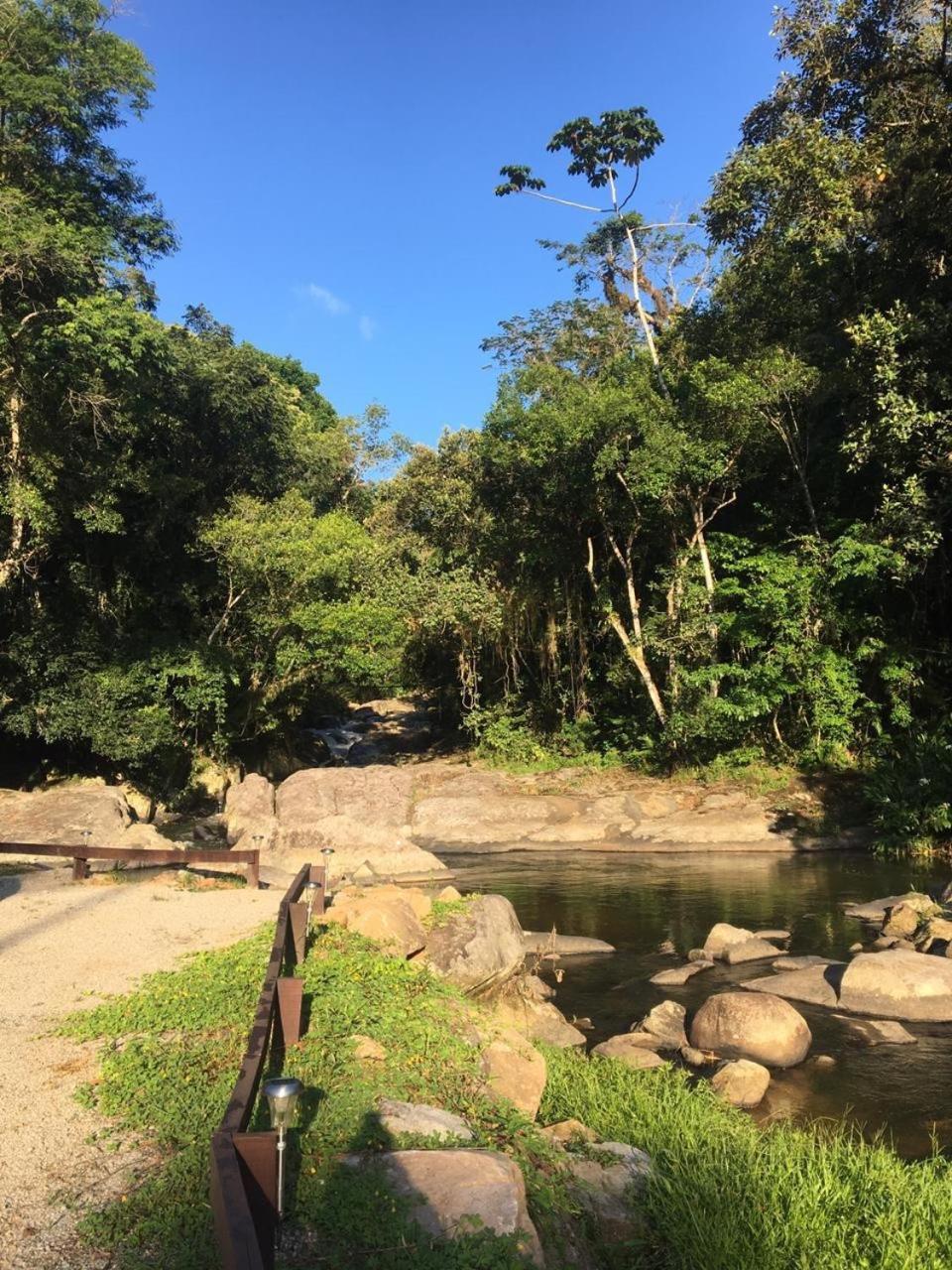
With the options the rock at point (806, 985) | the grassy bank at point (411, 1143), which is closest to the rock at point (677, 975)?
the rock at point (806, 985)

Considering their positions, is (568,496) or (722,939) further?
(568,496)

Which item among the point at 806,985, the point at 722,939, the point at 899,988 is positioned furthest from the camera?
the point at 722,939

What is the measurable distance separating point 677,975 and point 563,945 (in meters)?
1.77

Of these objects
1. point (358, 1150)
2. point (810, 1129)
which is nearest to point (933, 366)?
point (810, 1129)

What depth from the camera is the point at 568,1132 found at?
5.07 m

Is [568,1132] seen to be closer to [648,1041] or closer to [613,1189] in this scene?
[613,1189]

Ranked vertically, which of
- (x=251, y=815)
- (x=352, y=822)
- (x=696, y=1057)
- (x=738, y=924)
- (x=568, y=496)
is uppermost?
(x=568, y=496)

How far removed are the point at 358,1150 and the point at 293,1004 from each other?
1.21 metres

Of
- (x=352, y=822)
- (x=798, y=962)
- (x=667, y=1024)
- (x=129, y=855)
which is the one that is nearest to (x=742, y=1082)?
(x=667, y=1024)

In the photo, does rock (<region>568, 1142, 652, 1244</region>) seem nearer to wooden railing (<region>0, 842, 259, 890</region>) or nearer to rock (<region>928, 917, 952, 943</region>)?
rock (<region>928, 917, 952, 943</region>)

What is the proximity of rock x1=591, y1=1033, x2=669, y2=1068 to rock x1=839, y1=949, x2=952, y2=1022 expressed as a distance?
2452 millimetres

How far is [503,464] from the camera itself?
22812 millimetres

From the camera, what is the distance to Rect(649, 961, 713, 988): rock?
9.45 metres

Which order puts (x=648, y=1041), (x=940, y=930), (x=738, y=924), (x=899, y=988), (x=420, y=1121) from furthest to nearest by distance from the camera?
(x=738, y=924)
(x=940, y=930)
(x=899, y=988)
(x=648, y=1041)
(x=420, y=1121)
